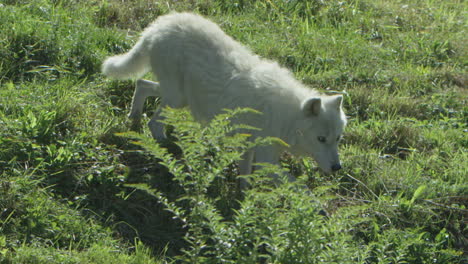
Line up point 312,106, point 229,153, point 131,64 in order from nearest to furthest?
point 229,153 < point 312,106 < point 131,64

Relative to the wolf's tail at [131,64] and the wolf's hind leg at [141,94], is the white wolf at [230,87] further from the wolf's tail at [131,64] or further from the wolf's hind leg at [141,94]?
the wolf's hind leg at [141,94]

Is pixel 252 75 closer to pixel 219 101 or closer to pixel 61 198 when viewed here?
pixel 219 101

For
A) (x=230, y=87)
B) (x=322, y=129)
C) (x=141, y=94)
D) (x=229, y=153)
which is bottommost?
(x=141, y=94)

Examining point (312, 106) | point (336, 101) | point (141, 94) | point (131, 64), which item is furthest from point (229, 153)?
point (141, 94)

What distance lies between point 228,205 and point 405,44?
4419 mm

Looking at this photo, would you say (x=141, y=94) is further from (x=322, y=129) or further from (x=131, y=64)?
(x=322, y=129)

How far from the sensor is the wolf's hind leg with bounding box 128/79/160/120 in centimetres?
700

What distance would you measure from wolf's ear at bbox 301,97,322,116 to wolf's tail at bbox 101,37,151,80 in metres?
1.72

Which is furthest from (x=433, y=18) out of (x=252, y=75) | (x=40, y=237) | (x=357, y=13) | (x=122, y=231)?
(x=40, y=237)

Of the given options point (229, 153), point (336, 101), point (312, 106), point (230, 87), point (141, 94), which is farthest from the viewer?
point (141, 94)

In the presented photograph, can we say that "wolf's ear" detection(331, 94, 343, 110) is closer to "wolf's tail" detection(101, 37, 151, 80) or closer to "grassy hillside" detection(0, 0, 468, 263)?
"grassy hillside" detection(0, 0, 468, 263)

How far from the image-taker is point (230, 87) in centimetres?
626

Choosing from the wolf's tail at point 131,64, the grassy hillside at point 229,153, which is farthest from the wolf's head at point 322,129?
the wolf's tail at point 131,64

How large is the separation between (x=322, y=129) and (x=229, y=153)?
1701mm
